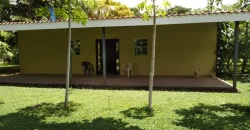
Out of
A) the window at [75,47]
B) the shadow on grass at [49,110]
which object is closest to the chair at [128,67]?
the window at [75,47]

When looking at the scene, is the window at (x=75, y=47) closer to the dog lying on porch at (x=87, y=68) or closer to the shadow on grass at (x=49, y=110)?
the dog lying on porch at (x=87, y=68)

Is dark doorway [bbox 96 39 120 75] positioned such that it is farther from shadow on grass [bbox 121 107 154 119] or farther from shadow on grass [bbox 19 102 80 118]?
shadow on grass [bbox 121 107 154 119]

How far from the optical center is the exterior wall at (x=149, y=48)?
1349cm

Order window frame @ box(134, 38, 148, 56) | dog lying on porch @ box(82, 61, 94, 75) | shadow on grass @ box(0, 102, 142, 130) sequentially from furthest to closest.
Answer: dog lying on porch @ box(82, 61, 94, 75) < window frame @ box(134, 38, 148, 56) < shadow on grass @ box(0, 102, 142, 130)

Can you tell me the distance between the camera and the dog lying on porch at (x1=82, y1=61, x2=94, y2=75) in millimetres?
14512

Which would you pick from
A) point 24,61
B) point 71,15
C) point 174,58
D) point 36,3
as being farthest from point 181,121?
point 36,3

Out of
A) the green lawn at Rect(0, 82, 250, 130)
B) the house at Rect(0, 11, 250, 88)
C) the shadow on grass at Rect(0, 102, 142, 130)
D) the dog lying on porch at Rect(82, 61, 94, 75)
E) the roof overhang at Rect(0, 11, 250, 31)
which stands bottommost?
the shadow on grass at Rect(0, 102, 142, 130)

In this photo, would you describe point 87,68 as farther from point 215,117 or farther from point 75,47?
point 215,117

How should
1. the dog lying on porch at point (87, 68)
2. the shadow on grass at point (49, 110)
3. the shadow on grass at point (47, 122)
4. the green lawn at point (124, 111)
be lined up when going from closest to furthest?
the shadow on grass at point (47, 122), the green lawn at point (124, 111), the shadow on grass at point (49, 110), the dog lying on porch at point (87, 68)

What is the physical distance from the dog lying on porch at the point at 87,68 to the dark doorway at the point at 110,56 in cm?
38

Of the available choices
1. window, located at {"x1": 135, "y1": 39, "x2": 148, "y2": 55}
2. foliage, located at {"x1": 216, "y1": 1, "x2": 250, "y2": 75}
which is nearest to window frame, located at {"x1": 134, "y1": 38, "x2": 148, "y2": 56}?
window, located at {"x1": 135, "y1": 39, "x2": 148, "y2": 55}

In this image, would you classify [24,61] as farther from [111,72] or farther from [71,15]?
[71,15]

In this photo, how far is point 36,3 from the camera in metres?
19.6

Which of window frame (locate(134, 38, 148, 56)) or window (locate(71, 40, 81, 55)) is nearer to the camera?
window frame (locate(134, 38, 148, 56))
